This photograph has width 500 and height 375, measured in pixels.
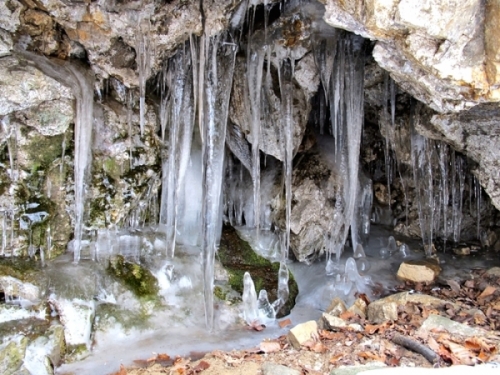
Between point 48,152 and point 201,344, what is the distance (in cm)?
286

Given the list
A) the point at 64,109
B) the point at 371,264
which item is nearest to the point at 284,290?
the point at 371,264

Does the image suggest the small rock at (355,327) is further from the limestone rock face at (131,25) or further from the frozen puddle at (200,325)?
the limestone rock face at (131,25)

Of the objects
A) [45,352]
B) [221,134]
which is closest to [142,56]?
[221,134]

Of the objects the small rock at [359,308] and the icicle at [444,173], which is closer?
the small rock at [359,308]

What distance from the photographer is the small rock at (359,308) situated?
5.17 metres

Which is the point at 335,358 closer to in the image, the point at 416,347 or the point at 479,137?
the point at 416,347

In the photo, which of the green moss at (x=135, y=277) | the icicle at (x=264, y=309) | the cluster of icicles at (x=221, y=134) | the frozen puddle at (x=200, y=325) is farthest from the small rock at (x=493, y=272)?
the green moss at (x=135, y=277)

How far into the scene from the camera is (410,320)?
4.75 metres

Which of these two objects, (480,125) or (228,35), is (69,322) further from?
(480,125)

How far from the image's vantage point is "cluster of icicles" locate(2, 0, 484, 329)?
18.4ft

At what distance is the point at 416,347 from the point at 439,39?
248 cm

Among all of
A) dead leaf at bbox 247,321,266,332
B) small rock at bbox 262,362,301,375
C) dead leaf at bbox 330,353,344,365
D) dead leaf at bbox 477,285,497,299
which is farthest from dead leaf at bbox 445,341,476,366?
dead leaf at bbox 247,321,266,332

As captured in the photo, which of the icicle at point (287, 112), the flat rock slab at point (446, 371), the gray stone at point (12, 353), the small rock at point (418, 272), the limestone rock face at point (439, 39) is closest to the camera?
the flat rock slab at point (446, 371)

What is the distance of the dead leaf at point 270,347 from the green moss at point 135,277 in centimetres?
172
